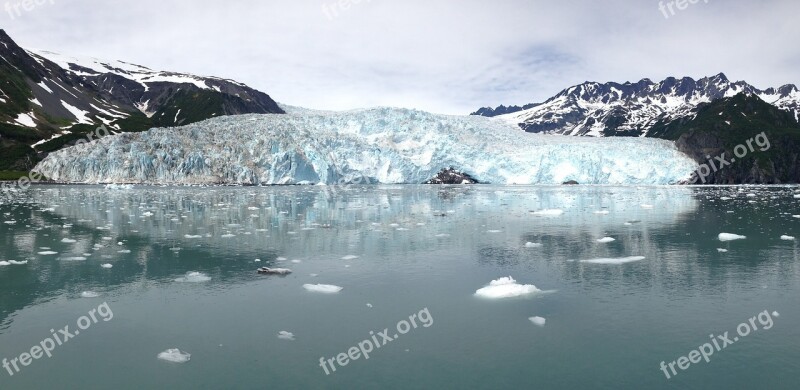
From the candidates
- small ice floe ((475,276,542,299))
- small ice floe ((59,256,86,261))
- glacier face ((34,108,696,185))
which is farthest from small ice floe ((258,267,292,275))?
glacier face ((34,108,696,185))

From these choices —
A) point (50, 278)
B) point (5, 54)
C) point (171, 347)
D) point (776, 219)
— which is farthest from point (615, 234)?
point (5, 54)

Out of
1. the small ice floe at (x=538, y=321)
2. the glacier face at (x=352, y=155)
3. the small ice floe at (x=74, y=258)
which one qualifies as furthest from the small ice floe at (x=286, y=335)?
the glacier face at (x=352, y=155)

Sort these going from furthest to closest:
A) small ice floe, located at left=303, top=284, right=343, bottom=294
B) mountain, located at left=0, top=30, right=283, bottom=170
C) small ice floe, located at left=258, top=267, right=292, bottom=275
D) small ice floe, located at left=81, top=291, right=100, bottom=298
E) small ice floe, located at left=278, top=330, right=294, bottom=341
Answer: mountain, located at left=0, top=30, right=283, bottom=170
small ice floe, located at left=258, top=267, right=292, bottom=275
small ice floe, located at left=303, top=284, right=343, bottom=294
small ice floe, located at left=81, top=291, right=100, bottom=298
small ice floe, located at left=278, top=330, right=294, bottom=341

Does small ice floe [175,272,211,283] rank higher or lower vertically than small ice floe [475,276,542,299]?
higher

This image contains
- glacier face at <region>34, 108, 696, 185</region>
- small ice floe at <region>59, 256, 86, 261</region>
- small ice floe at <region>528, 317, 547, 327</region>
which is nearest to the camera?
small ice floe at <region>528, 317, 547, 327</region>

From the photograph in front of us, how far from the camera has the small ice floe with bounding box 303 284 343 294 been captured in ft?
30.7

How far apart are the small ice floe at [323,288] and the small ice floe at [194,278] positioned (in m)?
2.28

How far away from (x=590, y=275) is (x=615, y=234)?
699 cm

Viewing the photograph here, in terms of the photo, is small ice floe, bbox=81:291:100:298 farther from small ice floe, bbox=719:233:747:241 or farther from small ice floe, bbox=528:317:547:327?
small ice floe, bbox=719:233:747:241

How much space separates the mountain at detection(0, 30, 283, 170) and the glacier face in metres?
46.5

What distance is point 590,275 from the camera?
10.5 meters

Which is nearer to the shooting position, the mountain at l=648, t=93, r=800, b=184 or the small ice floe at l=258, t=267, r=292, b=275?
the small ice floe at l=258, t=267, r=292, b=275

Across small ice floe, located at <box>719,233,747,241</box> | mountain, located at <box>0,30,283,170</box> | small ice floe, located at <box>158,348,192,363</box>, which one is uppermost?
mountain, located at <box>0,30,283,170</box>

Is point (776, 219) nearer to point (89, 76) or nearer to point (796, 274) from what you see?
point (796, 274)
